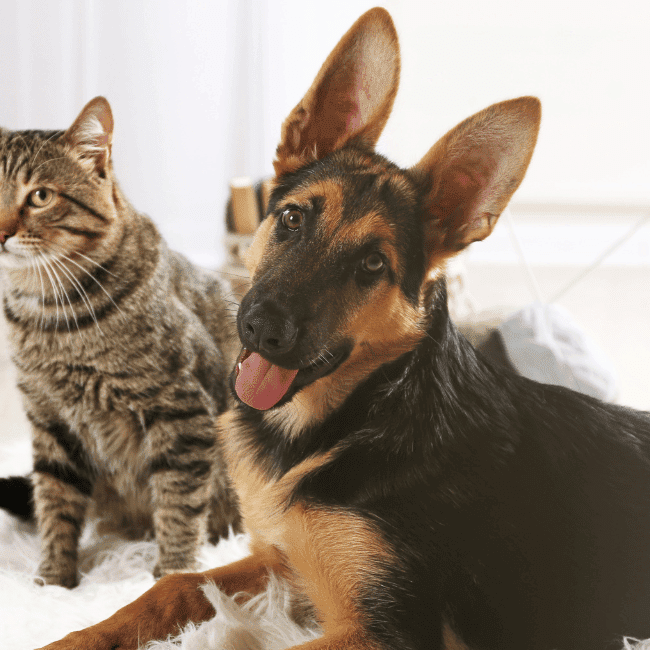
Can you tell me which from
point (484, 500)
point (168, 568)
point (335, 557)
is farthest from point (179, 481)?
point (484, 500)

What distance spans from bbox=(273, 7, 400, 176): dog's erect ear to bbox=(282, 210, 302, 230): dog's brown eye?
0.42ft

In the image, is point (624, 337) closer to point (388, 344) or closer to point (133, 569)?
point (388, 344)

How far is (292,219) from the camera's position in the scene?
4.70 feet

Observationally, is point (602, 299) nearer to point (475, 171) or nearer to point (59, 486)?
point (475, 171)

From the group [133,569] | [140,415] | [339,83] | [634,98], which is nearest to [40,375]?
[140,415]

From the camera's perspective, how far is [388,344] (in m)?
1.41

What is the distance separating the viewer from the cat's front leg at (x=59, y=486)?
184 centimetres

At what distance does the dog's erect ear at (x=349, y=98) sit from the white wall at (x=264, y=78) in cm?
16

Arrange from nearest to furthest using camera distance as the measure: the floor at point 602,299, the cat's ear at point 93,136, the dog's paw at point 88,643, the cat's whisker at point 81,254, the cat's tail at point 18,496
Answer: the dog's paw at point 88,643 < the cat's ear at point 93,136 < the cat's whisker at point 81,254 < the cat's tail at point 18,496 < the floor at point 602,299

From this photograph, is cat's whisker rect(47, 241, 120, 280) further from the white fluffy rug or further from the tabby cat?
Result: the white fluffy rug

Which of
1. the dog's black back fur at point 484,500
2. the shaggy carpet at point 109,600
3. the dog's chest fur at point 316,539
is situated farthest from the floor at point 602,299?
the shaggy carpet at point 109,600

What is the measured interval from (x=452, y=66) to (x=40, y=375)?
2.48 meters

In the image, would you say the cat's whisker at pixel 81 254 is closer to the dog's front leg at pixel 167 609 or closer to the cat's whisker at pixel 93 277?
the cat's whisker at pixel 93 277

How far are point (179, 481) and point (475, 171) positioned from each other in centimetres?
121
